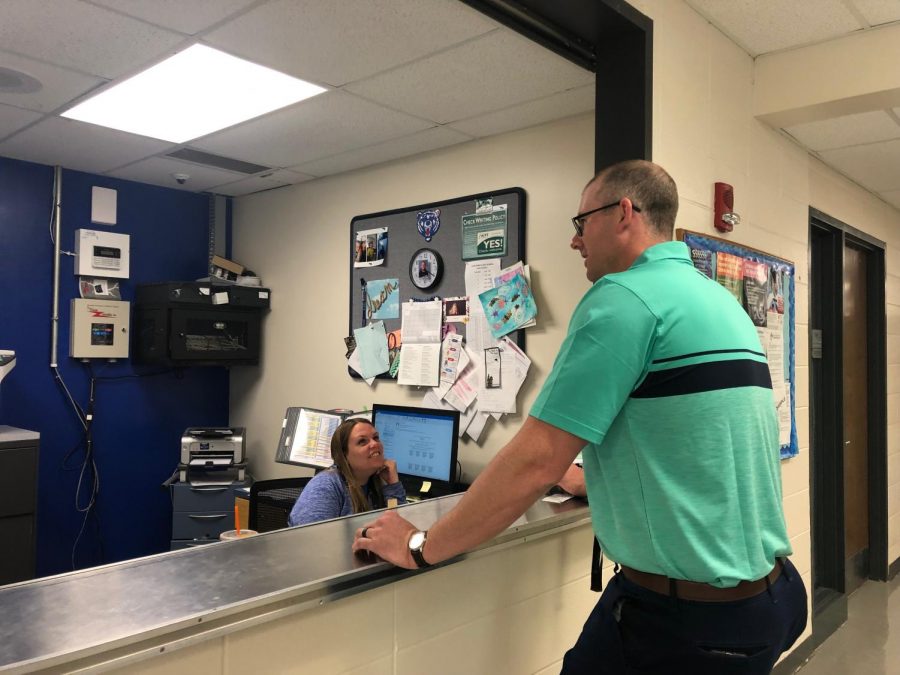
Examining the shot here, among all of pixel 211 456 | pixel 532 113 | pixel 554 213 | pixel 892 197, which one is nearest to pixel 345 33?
pixel 532 113

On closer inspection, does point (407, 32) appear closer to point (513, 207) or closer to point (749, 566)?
point (513, 207)

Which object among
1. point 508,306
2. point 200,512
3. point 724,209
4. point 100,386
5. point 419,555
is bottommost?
point 200,512

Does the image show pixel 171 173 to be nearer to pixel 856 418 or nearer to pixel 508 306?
pixel 508 306

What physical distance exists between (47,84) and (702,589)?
9.67 ft

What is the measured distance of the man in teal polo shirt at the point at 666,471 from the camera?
1.16 meters

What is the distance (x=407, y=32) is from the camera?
2.29m

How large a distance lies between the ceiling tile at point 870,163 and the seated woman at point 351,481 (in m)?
2.63

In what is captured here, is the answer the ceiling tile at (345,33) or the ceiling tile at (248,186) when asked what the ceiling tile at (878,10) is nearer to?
the ceiling tile at (345,33)

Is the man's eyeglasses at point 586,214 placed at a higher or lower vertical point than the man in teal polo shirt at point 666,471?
higher

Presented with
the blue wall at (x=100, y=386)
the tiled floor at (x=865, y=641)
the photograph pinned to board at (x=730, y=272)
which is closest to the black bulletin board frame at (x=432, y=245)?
the photograph pinned to board at (x=730, y=272)

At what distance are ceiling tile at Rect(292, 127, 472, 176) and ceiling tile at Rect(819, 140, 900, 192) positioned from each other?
1.87 metres

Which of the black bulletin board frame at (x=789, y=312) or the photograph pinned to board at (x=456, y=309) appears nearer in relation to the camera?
the black bulletin board frame at (x=789, y=312)

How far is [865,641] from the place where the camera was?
11.7 ft

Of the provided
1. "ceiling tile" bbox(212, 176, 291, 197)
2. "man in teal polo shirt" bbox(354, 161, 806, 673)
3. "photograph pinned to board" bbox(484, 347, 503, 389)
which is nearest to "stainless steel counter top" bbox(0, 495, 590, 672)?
"man in teal polo shirt" bbox(354, 161, 806, 673)
